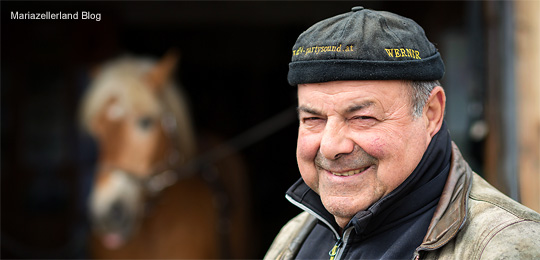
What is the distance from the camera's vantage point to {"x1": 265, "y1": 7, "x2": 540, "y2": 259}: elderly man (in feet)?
4.66

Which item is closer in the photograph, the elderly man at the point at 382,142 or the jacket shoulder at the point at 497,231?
the jacket shoulder at the point at 497,231

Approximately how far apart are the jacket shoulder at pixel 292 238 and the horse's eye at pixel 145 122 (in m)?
2.57

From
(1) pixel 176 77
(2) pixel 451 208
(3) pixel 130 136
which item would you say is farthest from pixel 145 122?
(2) pixel 451 208

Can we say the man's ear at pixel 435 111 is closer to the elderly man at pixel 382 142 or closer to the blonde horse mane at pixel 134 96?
the elderly man at pixel 382 142

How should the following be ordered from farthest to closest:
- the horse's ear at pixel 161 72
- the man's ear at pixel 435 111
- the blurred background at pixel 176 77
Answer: the blurred background at pixel 176 77, the horse's ear at pixel 161 72, the man's ear at pixel 435 111

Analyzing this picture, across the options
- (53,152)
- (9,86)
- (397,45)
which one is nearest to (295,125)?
(53,152)

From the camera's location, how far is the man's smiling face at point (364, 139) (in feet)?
4.79

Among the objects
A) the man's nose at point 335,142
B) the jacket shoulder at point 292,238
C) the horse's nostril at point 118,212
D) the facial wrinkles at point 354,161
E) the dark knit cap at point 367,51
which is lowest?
the horse's nostril at point 118,212

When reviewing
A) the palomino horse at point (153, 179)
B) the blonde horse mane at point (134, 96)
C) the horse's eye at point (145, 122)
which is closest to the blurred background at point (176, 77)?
the blonde horse mane at point (134, 96)

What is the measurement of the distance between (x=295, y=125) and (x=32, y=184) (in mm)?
2274

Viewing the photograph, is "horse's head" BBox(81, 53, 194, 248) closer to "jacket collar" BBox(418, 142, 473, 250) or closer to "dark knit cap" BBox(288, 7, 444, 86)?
"dark knit cap" BBox(288, 7, 444, 86)

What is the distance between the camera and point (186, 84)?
488 centimetres

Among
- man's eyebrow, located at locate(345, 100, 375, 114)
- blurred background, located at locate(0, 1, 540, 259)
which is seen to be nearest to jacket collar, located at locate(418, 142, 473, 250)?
man's eyebrow, located at locate(345, 100, 375, 114)

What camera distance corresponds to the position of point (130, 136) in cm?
433
